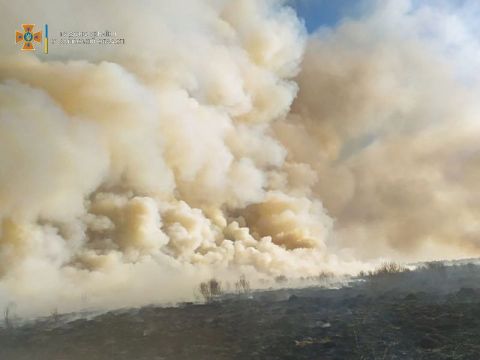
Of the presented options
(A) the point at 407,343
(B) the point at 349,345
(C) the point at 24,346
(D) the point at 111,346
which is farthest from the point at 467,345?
(C) the point at 24,346

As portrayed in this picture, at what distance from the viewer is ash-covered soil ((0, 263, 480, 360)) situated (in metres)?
47.9

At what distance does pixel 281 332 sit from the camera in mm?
57781

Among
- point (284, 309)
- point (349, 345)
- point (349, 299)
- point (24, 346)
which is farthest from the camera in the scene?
point (349, 299)

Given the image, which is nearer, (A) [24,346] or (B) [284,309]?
(A) [24,346]

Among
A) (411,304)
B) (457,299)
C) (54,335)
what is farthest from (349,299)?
(54,335)

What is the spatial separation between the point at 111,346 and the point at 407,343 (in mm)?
40309

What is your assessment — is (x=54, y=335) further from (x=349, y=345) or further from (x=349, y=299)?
(x=349, y=299)

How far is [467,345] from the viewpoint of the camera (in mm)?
45469

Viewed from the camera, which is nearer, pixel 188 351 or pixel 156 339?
pixel 188 351

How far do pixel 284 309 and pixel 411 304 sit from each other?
2293 cm

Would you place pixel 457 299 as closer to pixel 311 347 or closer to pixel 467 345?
pixel 467 345

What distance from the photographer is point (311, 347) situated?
49438 mm

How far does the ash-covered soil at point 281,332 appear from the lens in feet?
157

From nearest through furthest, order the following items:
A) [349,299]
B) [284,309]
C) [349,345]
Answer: [349,345], [284,309], [349,299]
